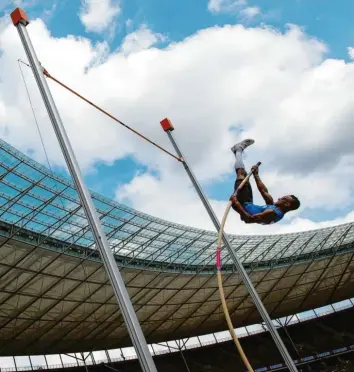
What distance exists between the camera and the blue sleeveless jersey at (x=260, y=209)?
7.98 meters

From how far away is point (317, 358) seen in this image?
47531mm

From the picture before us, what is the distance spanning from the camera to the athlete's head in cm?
792

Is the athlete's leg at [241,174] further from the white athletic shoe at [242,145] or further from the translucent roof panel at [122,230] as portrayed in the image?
the translucent roof panel at [122,230]

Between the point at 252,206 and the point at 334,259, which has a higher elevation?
the point at 334,259

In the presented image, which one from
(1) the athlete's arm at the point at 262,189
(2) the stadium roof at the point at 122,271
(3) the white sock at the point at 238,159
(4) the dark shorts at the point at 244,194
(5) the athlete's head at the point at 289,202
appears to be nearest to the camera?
(5) the athlete's head at the point at 289,202

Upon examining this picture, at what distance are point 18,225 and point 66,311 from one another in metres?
12.1

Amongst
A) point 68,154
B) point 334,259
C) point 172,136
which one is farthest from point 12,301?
point 334,259

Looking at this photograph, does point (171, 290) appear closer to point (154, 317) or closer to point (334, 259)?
point (154, 317)

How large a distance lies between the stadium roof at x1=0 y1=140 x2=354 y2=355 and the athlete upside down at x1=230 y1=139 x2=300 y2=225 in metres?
15.2

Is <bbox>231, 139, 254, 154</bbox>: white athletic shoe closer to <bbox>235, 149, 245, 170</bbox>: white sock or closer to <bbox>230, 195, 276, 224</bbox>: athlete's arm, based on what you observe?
<bbox>235, 149, 245, 170</bbox>: white sock

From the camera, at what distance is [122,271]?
31609mm

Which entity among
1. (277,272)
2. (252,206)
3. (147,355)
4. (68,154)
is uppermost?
(277,272)

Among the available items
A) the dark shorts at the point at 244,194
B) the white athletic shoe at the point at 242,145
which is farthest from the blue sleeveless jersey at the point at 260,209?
the white athletic shoe at the point at 242,145

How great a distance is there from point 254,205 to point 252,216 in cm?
30
